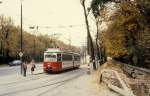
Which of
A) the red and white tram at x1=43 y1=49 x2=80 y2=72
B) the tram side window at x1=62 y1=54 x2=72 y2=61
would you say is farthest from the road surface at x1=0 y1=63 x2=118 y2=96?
the tram side window at x1=62 y1=54 x2=72 y2=61

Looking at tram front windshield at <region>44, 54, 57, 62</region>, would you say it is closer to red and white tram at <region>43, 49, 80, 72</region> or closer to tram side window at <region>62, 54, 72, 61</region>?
red and white tram at <region>43, 49, 80, 72</region>

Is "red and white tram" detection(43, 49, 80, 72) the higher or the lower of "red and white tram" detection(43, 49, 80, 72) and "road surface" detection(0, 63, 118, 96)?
the higher

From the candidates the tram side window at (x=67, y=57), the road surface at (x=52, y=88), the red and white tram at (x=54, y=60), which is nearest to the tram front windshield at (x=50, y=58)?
the red and white tram at (x=54, y=60)

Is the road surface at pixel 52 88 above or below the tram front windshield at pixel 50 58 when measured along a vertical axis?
below

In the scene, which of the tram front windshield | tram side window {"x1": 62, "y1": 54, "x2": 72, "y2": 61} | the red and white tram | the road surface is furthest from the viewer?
tram side window {"x1": 62, "y1": 54, "x2": 72, "y2": 61}

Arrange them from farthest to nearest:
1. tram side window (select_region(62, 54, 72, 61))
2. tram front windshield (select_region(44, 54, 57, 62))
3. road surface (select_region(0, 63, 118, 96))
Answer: tram side window (select_region(62, 54, 72, 61))
tram front windshield (select_region(44, 54, 57, 62))
road surface (select_region(0, 63, 118, 96))

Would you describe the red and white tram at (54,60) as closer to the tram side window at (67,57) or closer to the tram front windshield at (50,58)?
the tram front windshield at (50,58)

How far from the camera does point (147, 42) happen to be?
26766 mm

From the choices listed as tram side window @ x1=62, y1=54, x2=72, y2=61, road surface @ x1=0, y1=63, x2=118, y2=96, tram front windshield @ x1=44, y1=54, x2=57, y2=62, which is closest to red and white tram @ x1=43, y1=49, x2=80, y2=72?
tram front windshield @ x1=44, y1=54, x2=57, y2=62

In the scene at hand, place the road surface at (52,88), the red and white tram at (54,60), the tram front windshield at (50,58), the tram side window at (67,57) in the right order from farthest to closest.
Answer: the tram side window at (67,57) < the tram front windshield at (50,58) < the red and white tram at (54,60) < the road surface at (52,88)

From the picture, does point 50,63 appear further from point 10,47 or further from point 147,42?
point 10,47

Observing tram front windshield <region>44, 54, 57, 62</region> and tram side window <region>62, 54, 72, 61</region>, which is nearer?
tram front windshield <region>44, 54, 57, 62</region>

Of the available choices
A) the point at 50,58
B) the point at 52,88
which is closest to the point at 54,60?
the point at 50,58

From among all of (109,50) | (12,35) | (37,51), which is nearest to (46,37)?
(37,51)
